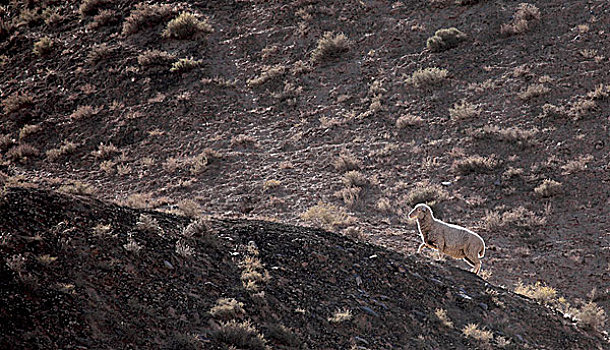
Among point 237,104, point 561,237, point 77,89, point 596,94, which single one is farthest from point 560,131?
point 77,89

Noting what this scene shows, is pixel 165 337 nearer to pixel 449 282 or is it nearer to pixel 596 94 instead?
pixel 449 282

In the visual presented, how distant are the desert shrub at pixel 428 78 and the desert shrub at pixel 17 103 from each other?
1417cm


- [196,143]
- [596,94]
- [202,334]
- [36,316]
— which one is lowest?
[196,143]

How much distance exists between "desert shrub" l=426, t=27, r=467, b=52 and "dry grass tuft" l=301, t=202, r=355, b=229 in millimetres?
10082

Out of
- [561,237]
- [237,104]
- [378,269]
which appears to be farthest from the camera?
[237,104]

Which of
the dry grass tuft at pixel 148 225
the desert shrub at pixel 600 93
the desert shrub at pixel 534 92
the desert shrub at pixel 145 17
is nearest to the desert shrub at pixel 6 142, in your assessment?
the desert shrub at pixel 145 17

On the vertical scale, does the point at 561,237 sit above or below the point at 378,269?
below

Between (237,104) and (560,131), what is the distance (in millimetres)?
10918

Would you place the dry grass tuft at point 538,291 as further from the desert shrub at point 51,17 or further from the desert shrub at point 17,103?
the desert shrub at point 51,17

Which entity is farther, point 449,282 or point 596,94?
point 596,94

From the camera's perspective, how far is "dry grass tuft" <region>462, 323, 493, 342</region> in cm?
919

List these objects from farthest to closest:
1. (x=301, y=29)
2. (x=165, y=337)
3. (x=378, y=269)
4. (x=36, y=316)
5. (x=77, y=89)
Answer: (x=301, y=29) < (x=77, y=89) < (x=378, y=269) < (x=165, y=337) < (x=36, y=316)

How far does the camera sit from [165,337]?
7215 mm

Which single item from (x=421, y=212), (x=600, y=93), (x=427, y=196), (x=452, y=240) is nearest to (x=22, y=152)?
(x=427, y=196)
